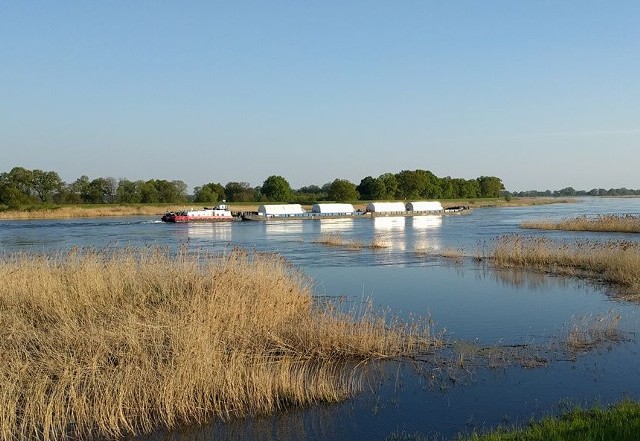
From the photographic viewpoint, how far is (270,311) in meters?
17.2

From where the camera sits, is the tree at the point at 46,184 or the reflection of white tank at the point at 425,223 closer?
the reflection of white tank at the point at 425,223

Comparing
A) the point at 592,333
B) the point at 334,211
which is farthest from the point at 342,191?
the point at 592,333

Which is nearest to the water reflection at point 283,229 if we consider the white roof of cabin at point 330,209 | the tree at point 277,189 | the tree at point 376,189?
the white roof of cabin at point 330,209

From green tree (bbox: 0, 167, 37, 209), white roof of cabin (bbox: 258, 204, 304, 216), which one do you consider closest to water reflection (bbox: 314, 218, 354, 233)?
white roof of cabin (bbox: 258, 204, 304, 216)

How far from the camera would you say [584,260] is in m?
32.3

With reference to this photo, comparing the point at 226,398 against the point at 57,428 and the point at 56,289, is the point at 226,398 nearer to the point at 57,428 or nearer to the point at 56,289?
the point at 57,428

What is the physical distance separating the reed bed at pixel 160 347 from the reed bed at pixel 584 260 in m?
14.3

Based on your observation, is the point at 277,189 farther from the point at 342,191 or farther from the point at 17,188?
the point at 17,188

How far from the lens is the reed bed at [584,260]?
89.7ft

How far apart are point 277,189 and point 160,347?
165 metres

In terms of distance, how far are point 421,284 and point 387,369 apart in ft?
45.4

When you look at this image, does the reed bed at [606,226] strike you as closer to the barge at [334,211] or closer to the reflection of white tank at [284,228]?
the reflection of white tank at [284,228]

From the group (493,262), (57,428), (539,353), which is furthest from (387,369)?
(493,262)

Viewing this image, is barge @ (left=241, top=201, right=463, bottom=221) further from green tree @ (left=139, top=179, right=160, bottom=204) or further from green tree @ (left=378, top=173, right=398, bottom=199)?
green tree @ (left=378, top=173, right=398, bottom=199)
